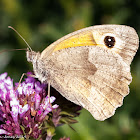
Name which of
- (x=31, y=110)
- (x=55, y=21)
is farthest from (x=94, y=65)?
(x=55, y=21)

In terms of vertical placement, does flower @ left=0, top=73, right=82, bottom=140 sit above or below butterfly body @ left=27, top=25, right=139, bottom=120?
below

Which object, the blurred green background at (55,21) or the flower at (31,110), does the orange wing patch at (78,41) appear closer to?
the flower at (31,110)

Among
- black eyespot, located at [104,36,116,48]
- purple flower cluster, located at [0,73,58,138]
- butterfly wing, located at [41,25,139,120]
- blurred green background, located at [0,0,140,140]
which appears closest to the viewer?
purple flower cluster, located at [0,73,58,138]

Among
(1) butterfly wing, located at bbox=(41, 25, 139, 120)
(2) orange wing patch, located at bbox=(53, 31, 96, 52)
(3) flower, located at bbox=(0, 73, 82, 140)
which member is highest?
(2) orange wing patch, located at bbox=(53, 31, 96, 52)

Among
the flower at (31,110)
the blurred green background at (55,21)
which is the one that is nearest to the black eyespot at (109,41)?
the flower at (31,110)

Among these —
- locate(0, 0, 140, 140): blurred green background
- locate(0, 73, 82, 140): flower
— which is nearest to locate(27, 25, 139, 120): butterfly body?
locate(0, 73, 82, 140): flower

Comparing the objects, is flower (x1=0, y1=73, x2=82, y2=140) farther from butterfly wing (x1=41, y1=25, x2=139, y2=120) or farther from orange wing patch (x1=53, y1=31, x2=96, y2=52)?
orange wing patch (x1=53, y1=31, x2=96, y2=52)

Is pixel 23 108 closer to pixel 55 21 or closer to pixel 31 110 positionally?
pixel 31 110

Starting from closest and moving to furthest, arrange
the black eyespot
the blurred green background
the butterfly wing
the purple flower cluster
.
→ the purple flower cluster < the butterfly wing < the black eyespot < the blurred green background
